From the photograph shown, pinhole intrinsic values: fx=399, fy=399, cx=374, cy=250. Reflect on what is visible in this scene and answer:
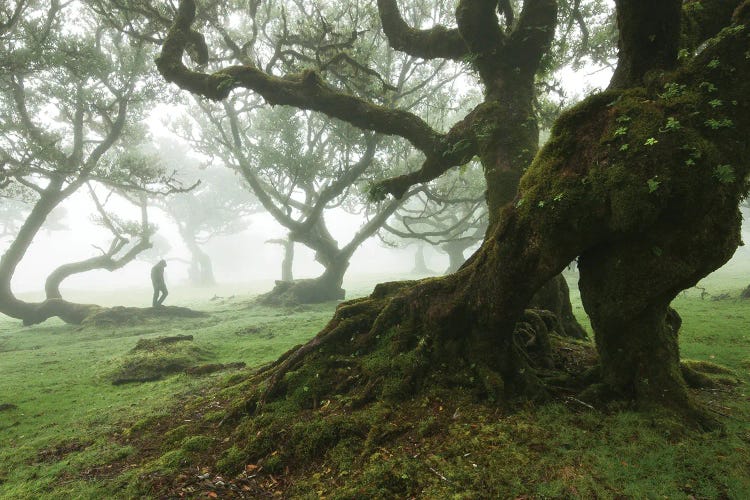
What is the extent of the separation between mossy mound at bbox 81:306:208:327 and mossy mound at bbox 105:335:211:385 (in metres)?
9.38

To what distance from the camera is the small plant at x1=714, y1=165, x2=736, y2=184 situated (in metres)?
3.98

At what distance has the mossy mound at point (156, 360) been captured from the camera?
35.8 ft

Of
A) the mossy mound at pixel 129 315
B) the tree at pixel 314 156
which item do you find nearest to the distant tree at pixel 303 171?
the tree at pixel 314 156

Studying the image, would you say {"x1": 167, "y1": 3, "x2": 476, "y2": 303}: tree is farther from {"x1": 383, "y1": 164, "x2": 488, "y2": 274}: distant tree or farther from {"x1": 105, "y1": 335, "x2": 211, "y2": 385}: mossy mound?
{"x1": 105, "y1": 335, "x2": 211, "y2": 385}: mossy mound

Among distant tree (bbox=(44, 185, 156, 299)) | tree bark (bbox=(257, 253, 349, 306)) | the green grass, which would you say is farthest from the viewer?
tree bark (bbox=(257, 253, 349, 306))

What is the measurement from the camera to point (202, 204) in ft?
196

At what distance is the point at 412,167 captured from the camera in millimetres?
26031

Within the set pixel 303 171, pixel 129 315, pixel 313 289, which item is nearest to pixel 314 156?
pixel 303 171

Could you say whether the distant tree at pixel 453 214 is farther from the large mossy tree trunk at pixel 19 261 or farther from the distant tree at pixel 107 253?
the large mossy tree trunk at pixel 19 261

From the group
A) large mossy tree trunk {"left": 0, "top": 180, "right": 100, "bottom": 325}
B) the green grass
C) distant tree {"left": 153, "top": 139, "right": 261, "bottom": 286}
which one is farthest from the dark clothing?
distant tree {"left": 153, "top": 139, "right": 261, "bottom": 286}

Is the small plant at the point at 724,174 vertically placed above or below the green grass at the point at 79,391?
above

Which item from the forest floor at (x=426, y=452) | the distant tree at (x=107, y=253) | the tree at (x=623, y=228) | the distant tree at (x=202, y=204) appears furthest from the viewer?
the distant tree at (x=202, y=204)

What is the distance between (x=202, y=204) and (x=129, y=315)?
41.5 m

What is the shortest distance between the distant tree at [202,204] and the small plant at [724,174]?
60.3 m
